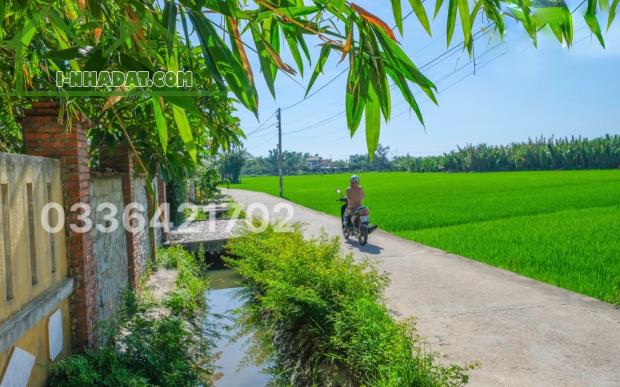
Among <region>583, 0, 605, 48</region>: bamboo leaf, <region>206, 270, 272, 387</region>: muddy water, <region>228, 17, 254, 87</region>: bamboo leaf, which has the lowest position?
<region>206, 270, 272, 387</region>: muddy water

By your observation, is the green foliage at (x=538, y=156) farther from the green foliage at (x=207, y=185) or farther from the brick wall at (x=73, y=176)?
the brick wall at (x=73, y=176)

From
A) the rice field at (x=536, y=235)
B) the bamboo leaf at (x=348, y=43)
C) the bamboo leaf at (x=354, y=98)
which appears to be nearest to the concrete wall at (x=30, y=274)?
the bamboo leaf at (x=354, y=98)

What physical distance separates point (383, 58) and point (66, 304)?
2980 mm

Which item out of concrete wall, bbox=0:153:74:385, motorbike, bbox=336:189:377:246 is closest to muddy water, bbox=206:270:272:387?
concrete wall, bbox=0:153:74:385

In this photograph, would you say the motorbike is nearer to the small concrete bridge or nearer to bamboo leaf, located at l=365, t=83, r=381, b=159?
the small concrete bridge

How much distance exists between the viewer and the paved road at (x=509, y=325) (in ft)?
11.9

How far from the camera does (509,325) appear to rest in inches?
185

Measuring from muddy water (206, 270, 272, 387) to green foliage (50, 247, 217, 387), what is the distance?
183 millimetres

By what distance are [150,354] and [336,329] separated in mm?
1386

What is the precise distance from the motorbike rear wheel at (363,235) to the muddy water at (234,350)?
11.1 ft

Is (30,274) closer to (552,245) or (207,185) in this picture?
(552,245)

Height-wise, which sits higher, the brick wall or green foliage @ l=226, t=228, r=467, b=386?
the brick wall

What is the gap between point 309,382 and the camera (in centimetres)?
416

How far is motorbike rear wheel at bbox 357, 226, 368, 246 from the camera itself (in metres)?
10.1
